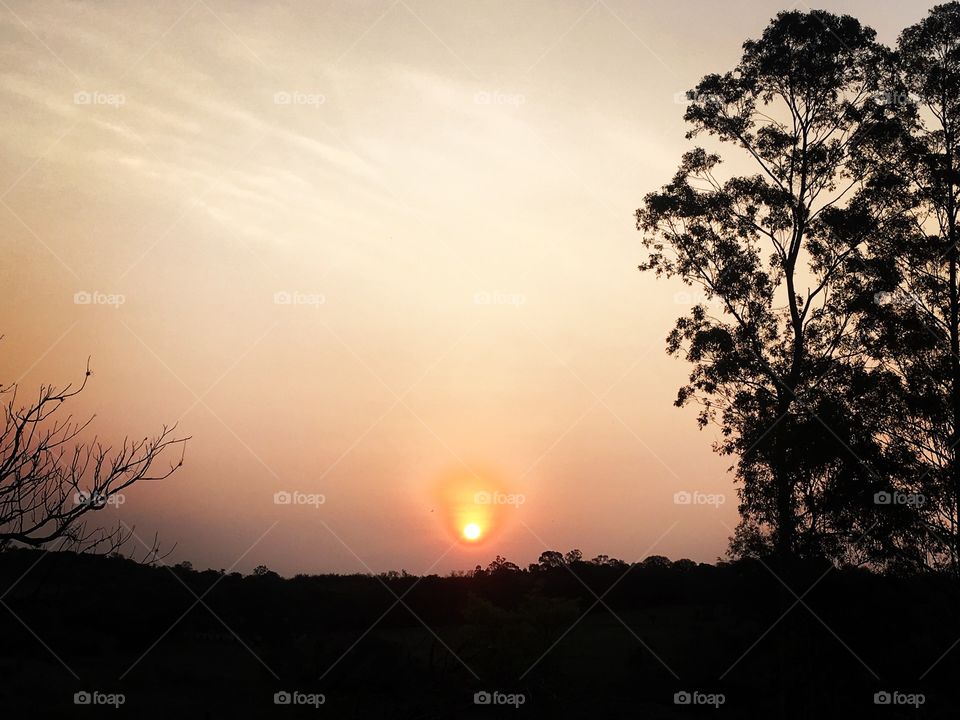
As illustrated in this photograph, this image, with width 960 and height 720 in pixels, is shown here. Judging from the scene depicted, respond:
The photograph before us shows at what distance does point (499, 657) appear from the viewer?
96.5ft

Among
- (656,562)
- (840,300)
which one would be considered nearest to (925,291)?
(840,300)

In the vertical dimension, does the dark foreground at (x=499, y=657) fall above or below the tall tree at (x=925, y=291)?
below

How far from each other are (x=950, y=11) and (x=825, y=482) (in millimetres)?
14177

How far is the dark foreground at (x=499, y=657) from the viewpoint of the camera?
2450cm

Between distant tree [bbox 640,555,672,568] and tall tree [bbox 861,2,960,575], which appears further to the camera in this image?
distant tree [bbox 640,555,672,568]

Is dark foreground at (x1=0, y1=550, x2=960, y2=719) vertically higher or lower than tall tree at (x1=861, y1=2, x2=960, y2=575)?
lower

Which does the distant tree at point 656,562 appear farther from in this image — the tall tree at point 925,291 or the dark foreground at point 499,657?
the tall tree at point 925,291

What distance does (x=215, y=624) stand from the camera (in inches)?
1641

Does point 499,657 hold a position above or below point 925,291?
below

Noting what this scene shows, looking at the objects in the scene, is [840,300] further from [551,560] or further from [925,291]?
[551,560]

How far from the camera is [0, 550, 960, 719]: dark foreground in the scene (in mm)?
24500

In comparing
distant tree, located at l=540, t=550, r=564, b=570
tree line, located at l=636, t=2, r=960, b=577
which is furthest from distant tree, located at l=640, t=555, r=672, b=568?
tree line, located at l=636, t=2, r=960, b=577

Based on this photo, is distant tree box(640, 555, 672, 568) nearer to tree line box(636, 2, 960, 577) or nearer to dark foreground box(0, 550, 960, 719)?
dark foreground box(0, 550, 960, 719)

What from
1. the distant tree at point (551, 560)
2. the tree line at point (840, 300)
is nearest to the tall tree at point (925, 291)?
the tree line at point (840, 300)
